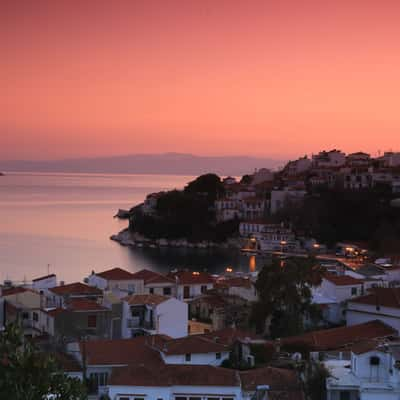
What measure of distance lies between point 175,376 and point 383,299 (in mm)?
7232

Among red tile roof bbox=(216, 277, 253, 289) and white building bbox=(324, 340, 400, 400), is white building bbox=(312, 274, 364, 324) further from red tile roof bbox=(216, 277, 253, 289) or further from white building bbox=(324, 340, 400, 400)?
white building bbox=(324, 340, 400, 400)

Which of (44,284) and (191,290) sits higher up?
(44,284)

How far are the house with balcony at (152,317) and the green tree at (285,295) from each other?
6.28 feet

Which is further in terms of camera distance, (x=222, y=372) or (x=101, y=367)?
(x=101, y=367)

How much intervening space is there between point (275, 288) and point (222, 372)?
15.6 feet

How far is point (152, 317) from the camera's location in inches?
658

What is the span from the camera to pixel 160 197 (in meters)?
60.9

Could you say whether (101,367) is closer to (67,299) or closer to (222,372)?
(222,372)

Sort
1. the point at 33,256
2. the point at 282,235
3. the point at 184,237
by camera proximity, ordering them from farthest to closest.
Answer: the point at 184,237
the point at 282,235
the point at 33,256

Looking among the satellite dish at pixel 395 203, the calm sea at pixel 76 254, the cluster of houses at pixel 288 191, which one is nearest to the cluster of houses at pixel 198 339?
the calm sea at pixel 76 254

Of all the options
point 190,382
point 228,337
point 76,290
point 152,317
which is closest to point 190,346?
point 228,337

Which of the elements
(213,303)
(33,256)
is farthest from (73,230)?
(213,303)

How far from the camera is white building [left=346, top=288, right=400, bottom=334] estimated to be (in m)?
16.6

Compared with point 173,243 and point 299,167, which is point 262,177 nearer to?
point 299,167
